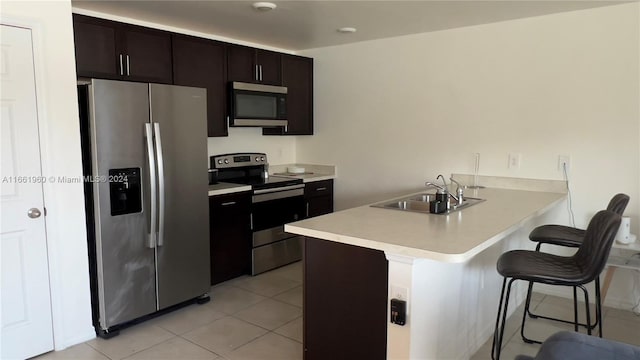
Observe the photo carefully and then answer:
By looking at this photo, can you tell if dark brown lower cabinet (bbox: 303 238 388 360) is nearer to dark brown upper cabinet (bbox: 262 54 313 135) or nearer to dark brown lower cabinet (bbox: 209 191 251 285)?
dark brown lower cabinet (bbox: 209 191 251 285)

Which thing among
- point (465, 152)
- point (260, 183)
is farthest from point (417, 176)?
point (260, 183)

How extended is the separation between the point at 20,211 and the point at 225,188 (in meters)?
1.52

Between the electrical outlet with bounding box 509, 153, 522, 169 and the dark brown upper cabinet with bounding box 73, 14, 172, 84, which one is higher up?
the dark brown upper cabinet with bounding box 73, 14, 172, 84

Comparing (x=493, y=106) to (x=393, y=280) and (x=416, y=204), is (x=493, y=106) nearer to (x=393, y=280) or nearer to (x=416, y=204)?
(x=416, y=204)

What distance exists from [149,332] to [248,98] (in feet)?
7.31

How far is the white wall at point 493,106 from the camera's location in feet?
10.9

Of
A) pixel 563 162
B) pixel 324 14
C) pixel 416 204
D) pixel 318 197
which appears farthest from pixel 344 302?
pixel 318 197

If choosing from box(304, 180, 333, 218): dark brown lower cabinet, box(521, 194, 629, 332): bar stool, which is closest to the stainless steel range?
box(304, 180, 333, 218): dark brown lower cabinet

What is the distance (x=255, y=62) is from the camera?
4.34 m

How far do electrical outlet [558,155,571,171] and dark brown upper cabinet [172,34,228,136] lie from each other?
9.40 ft

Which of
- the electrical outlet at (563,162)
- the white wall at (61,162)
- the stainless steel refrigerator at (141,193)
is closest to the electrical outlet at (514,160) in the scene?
the electrical outlet at (563,162)

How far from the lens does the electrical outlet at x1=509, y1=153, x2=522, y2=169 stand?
3746 mm

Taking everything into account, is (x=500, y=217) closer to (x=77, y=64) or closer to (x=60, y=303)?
(x=60, y=303)

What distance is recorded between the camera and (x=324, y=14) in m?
3.46
